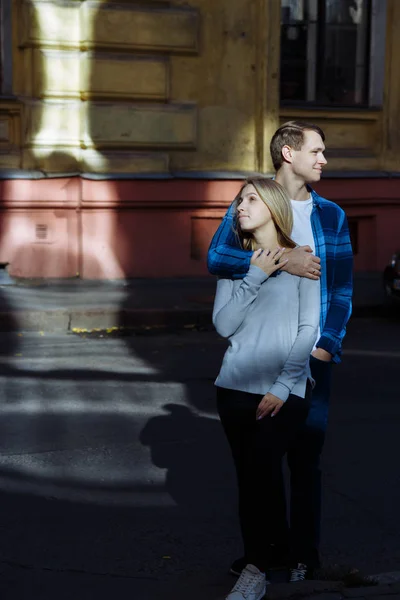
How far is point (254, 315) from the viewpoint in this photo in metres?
3.72

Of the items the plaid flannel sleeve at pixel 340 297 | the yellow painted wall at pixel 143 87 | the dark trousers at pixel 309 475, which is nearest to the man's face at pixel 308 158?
the plaid flannel sleeve at pixel 340 297

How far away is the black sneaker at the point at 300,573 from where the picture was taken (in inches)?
158

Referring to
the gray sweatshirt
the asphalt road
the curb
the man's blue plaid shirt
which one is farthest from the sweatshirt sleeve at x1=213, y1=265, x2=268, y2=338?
the curb

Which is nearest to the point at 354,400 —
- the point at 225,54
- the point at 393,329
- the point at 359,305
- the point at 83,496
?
the point at 83,496

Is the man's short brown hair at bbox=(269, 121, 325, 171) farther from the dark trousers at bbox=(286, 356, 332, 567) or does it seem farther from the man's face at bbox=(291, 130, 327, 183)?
the dark trousers at bbox=(286, 356, 332, 567)

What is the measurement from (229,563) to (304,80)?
1055cm

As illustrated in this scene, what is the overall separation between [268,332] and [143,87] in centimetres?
948

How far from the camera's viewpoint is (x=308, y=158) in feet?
13.0

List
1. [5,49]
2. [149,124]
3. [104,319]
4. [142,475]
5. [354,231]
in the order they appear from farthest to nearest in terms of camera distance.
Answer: [354,231] → [149,124] → [5,49] → [104,319] → [142,475]

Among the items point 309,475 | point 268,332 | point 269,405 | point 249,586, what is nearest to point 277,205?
point 268,332

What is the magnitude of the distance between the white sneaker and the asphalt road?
30 cm

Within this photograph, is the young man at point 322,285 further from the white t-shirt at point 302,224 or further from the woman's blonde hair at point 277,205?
the woman's blonde hair at point 277,205

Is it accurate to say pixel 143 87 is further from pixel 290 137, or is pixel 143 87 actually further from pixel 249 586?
pixel 249 586

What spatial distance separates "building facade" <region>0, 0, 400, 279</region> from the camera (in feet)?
40.9
